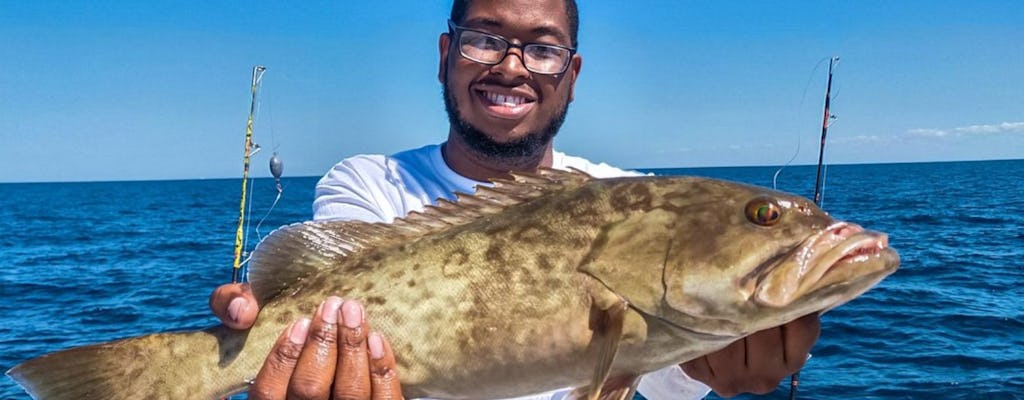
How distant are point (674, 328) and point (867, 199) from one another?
179 ft

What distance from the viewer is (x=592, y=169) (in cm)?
477

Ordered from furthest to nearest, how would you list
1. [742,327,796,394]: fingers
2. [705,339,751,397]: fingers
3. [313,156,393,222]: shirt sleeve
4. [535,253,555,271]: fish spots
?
[313,156,393,222]: shirt sleeve
[705,339,751,397]: fingers
[742,327,796,394]: fingers
[535,253,555,271]: fish spots

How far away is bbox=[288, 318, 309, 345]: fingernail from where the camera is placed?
2752mm

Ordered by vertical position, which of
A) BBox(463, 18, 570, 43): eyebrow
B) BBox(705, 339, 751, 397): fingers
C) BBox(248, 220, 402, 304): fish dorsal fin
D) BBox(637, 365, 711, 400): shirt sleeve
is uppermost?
BBox(463, 18, 570, 43): eyebrow

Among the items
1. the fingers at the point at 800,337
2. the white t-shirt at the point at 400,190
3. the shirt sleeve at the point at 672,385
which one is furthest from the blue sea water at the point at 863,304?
the fingers at the point at 800,337

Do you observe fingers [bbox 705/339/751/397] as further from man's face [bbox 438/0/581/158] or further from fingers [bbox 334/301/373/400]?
man's face [bbox 438/0/581/158]

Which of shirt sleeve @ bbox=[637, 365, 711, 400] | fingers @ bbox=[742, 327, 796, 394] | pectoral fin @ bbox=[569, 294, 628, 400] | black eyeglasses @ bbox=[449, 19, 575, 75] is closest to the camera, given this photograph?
pectoral fin @ bbox=[569, 294, 628, 400]

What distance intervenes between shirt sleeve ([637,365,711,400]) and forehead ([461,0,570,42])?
1967mm

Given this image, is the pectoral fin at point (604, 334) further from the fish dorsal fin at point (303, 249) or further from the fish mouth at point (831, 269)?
the fish dorsal fin at point (303, 249)

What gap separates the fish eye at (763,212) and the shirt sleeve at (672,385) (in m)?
1.68

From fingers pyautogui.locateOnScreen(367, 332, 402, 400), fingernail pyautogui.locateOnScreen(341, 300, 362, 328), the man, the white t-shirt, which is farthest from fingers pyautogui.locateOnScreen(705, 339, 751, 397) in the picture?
fingernail pyautogui.locateOnScreen(341, 300, 362, 328)

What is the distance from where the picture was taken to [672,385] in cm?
423

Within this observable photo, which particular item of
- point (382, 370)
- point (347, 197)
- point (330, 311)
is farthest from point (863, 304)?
point (330, 311)

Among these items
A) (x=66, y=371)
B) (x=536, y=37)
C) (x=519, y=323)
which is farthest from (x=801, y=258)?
(x=66, y=371)
